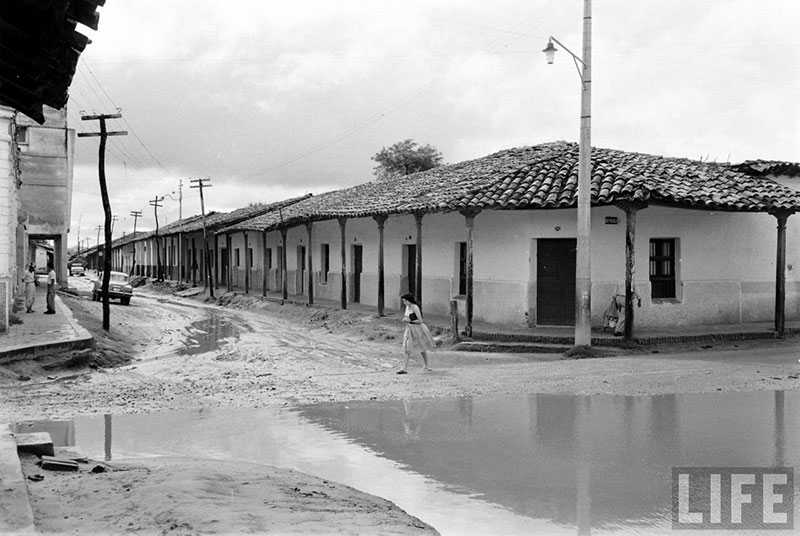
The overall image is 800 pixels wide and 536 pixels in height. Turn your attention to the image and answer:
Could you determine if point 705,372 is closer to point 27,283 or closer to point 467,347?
point 467,347

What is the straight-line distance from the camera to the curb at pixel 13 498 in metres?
4.15

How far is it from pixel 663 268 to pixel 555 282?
8.66 feet

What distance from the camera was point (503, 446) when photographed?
7.46 metres

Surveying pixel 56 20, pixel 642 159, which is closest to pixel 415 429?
pixel 56 20

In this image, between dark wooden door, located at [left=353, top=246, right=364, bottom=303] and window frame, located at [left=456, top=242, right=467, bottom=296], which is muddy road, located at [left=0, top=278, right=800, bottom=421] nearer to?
window frame, located at [left=456, top=242, right=467, bottom=296]

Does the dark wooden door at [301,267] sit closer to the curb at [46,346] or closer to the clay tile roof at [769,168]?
the curb at [46,346]

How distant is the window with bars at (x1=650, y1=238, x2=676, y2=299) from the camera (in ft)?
55.4

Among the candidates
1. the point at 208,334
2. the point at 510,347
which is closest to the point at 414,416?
the point at 510,347

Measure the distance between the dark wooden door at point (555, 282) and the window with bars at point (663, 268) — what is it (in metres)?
2.02

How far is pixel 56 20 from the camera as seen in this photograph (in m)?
4.74

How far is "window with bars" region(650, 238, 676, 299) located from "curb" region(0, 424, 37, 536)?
14.4 meters

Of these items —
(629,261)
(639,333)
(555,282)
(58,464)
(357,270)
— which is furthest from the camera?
(357,270)

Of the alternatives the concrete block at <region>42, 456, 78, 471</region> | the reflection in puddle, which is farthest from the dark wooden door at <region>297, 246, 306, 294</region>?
the concrete block at <region>42, 456, 78, 471</region>

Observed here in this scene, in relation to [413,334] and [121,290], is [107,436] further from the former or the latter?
[121,290]
